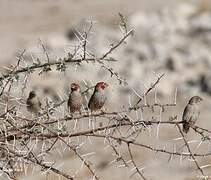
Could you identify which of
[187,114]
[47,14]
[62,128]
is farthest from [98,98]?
[47,14]

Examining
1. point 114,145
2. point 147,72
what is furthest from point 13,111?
point 147,72

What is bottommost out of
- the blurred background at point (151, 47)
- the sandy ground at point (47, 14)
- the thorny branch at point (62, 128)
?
the thorny branch at point (62, 128)

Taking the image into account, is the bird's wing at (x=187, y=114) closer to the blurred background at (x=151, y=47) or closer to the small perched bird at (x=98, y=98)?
the small perched bird at (x=98, y=98)

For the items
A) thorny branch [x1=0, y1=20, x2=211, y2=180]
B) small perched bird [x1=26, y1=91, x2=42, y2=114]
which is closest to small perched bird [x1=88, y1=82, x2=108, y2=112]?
small perched bird [x1=26, y1=91, x2=42, y2=114]

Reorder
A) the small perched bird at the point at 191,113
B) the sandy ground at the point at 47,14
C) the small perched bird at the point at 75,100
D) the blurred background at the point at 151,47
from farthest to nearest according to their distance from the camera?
1. the sandy ground at the point at 47,14
2. the blurred background at the point at 151,47
3. the small perched bird at the point at 75,100
4. the small perched bird at the point at 191,113

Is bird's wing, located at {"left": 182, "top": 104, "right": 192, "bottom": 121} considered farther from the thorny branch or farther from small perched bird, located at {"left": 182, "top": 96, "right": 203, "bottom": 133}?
the thorny branch

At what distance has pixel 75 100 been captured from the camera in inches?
283

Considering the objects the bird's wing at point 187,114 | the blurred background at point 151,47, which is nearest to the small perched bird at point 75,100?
the bird's wing at point 187,114

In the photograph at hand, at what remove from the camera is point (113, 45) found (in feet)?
19.3

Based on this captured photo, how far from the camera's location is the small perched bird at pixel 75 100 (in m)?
6.91

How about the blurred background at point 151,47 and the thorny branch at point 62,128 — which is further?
the blurred background at point 151,47

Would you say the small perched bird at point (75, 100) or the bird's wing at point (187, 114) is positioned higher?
the small perched bird at point (75, 100)

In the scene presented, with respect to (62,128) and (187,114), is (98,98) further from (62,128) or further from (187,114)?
(62,128)

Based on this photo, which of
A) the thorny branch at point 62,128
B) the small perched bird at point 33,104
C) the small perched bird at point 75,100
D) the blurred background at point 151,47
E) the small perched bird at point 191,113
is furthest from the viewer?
the blurred background at point 151,47
